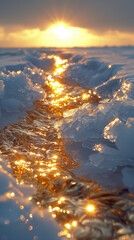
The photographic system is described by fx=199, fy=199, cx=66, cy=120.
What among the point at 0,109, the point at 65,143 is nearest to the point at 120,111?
the point at 65,143

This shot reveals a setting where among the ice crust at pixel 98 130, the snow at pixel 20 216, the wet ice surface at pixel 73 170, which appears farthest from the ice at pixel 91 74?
the snow at pixel 20 216

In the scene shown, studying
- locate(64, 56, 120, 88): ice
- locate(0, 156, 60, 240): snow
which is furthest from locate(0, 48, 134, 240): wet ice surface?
locate(64, 56, 120, 88): ice

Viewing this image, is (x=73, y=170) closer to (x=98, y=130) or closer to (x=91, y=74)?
(x=98, y=130)

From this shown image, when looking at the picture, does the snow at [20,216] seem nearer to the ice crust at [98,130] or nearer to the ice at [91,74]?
the ice crust at [98,130]

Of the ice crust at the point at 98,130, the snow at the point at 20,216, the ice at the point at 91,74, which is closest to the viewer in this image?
the snow at the point at 20,216

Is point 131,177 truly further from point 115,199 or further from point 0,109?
point 0,109

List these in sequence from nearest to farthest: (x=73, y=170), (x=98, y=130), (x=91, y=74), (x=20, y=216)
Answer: (x=20, y=216) < (x=73, y=170) < (x=98, y=130) < (x=91, y=74)

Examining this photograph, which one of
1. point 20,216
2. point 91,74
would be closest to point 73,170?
point 20,216

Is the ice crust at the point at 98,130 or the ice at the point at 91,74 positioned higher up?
the ice at the point at 91,74

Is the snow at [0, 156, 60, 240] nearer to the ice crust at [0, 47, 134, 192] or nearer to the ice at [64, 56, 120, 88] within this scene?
the ice crust at [0, 47, 134, 192]

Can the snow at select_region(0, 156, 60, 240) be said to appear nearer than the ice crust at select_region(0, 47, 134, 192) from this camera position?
Yes

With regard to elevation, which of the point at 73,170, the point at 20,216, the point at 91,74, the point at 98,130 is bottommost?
the point at 20,216
